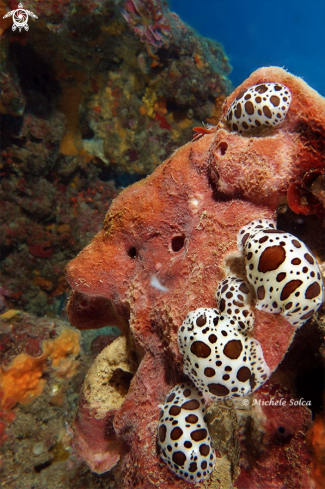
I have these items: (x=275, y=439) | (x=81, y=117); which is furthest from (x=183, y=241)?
(x=81, y=117)

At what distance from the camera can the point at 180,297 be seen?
2.30 metres

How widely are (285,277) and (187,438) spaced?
4.24 feet

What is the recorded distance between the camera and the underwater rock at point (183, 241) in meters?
2.23

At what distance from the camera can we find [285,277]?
1.92 m

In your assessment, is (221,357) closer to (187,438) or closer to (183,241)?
(187,438)

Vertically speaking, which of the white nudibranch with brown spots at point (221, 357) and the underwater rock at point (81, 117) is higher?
the underwater rock at point (81, 117)

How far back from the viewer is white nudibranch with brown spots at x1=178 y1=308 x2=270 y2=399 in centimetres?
194

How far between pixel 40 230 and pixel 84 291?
5.88 m

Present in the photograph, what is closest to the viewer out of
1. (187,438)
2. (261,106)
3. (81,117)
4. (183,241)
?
(187,438)

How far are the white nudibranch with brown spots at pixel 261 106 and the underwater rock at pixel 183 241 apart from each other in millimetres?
70

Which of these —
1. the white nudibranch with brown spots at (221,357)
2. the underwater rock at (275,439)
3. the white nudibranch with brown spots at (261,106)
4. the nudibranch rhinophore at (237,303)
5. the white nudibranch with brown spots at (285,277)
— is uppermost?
the white nudibranch with brown spots at (261,106)

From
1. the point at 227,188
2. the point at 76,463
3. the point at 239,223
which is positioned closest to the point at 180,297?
the point at 239,223

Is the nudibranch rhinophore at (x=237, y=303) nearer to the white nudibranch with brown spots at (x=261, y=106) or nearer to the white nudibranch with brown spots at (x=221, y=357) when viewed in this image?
the white nudibranch with brown spots at (x=221, y=357)

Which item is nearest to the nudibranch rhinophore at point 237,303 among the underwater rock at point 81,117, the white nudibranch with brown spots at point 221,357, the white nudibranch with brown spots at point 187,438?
the white nudibranch with brown spots at point 221,357
